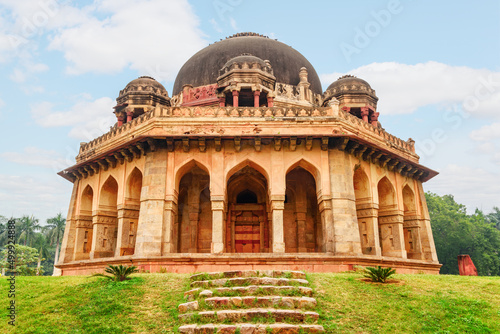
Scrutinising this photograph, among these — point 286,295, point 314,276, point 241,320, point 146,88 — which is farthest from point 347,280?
point 146,88

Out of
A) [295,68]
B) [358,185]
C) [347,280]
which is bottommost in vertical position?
[347,280]

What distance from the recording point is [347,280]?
30.8ft

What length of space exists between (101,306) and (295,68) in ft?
62.0

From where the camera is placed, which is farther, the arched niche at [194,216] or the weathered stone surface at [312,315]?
the arched niche at [194,216]

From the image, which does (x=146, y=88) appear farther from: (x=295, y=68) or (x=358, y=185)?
(x=358, y=185)

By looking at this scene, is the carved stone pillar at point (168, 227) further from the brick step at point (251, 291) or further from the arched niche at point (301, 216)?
the brick step at point (251, 291)

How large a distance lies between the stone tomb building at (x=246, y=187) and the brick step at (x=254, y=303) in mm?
→ 5758

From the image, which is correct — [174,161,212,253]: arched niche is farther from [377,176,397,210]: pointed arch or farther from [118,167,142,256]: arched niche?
[377,176,397,210]: pointed arch

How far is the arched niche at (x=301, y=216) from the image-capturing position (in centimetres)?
1780

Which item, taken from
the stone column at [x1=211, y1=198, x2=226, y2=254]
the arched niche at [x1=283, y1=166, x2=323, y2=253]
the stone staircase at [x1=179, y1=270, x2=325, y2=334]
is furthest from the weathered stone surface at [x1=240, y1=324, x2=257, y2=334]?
the arched niche at [x1=283, y1=166, x2=323, y2=253]

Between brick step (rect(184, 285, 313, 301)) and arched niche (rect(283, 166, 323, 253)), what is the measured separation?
9.54 m

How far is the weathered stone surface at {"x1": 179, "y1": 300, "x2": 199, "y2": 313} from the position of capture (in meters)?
7.54

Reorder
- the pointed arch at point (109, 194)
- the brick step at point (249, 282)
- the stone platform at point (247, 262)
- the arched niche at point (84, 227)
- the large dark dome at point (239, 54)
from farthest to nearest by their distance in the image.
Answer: the large dark dome at point (239, 54) < the arched niche at point (84, 227) < the pointed arch at point (109, 194) < the stone platform at point (247, 262) < the brick step at point (249, 282)

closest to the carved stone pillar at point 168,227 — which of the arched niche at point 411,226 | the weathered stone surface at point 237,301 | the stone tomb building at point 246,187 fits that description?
the stone tomb building at point 246,187
